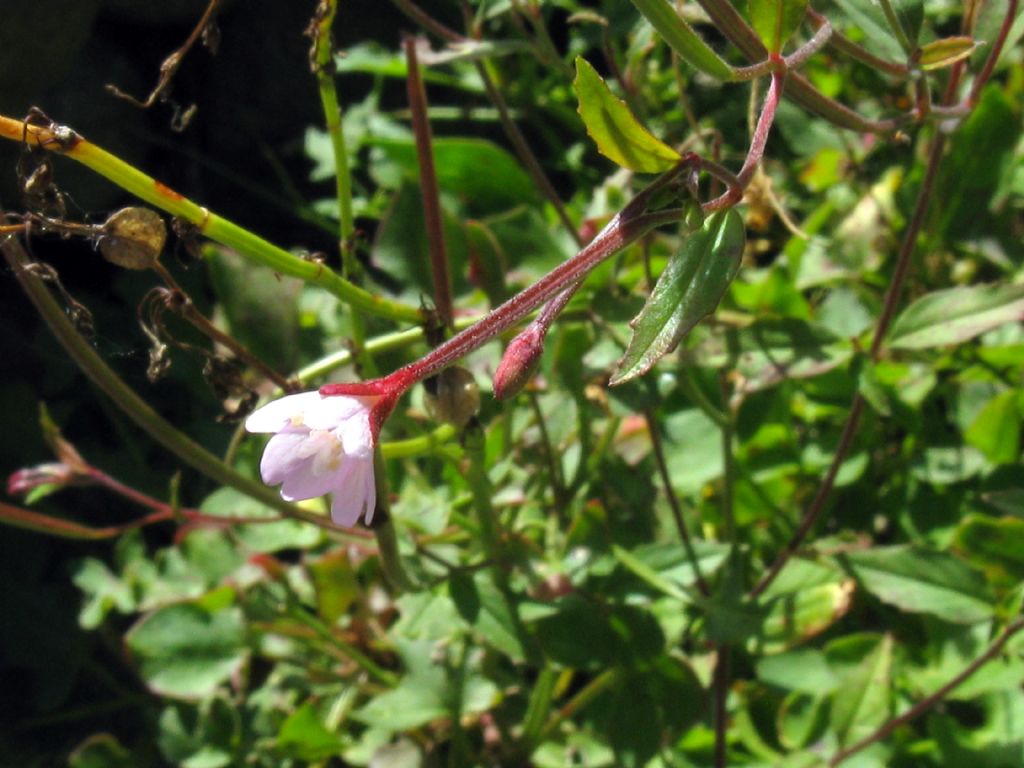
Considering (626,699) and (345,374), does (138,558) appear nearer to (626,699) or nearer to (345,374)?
(345,374)

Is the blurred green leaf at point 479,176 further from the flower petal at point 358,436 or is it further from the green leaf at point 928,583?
the flower petal at point 358,436

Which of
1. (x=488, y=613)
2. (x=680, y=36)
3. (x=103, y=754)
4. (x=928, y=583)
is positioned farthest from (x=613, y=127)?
(x=103, y=754)

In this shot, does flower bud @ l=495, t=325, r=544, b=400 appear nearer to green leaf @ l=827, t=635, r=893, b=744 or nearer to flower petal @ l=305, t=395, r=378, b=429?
Result: flower petal @ l=305, t=395, r=378, b=429

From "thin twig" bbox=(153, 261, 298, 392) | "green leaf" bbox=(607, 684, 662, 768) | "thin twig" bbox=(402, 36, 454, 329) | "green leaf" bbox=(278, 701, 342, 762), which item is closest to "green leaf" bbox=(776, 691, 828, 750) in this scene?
"green leaf" bbox=(607, 684, 662, 768)

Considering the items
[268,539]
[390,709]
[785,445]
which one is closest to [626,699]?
[390,709]

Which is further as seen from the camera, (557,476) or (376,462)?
(557,476)

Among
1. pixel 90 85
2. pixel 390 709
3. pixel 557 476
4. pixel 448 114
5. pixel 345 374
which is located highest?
pixel 90 85

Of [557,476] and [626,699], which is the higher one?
[557,476]
